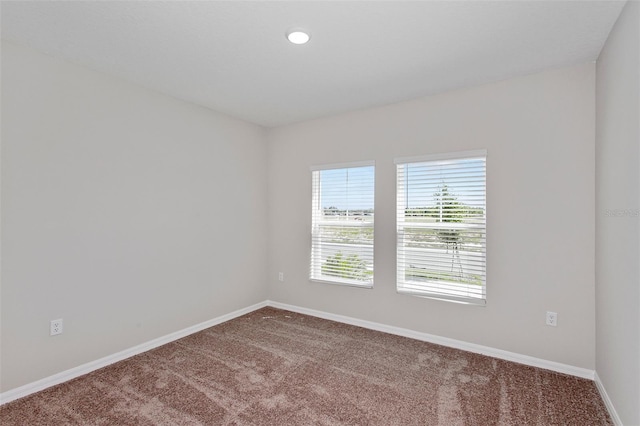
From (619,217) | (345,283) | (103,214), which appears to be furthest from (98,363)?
(619,217)

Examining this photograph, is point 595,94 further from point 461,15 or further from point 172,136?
point 172,136

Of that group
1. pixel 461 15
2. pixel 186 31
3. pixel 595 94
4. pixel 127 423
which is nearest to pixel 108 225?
pixel 127 423

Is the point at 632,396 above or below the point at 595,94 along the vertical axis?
below

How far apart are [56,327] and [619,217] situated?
159 inches

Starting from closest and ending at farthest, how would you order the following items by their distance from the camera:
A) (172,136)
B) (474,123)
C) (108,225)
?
(108,225) < (474,123) < (172,136)

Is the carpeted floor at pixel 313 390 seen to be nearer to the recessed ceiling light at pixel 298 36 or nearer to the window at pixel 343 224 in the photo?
the window at pixel 343 224

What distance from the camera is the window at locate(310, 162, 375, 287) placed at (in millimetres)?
3764

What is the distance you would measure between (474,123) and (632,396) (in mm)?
2282

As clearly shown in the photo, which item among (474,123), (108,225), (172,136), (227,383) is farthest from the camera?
(172,136)

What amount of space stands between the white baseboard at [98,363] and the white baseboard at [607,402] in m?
3.55

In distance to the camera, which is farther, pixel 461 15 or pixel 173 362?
pixel 173 362

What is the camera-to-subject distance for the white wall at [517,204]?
2.59 m

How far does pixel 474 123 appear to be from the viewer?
3.04 m

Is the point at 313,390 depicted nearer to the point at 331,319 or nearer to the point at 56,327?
the point at 331,319
